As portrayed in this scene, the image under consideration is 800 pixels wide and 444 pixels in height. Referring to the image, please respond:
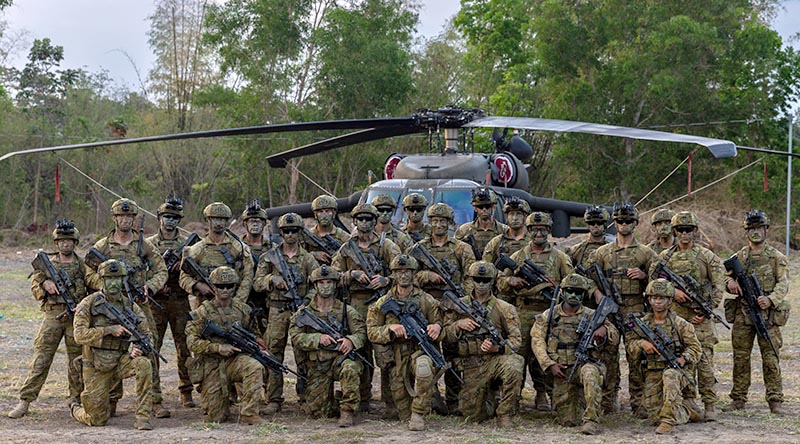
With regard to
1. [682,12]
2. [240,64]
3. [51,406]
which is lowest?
[51,406]

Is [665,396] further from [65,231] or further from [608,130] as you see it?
[65,231]

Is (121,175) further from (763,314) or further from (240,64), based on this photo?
(763,314)

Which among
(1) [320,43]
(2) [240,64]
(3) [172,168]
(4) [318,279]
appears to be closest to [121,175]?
(3) [172,168]

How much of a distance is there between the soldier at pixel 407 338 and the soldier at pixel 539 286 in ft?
2.76

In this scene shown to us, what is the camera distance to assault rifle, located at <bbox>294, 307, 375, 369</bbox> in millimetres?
8391

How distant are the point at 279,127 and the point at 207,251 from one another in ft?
6.70

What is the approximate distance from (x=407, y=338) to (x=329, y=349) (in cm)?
66

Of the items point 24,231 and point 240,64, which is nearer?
point 240,64

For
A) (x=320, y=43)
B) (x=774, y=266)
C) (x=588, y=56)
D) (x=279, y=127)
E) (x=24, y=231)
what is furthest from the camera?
(x=24, y=231)

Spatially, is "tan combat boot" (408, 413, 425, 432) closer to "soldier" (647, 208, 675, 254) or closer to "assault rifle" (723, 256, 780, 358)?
"soldier" (647, 208, 675, 254)

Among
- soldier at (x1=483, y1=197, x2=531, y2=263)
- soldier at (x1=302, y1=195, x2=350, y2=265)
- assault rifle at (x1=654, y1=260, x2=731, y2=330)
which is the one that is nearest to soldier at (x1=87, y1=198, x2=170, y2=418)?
soldier at (x1=302, y1=195, x2=350, y2=265)

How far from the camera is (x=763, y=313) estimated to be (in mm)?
8734

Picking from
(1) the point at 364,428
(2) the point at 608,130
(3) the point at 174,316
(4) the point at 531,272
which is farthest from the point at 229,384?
(2) the point at 608,130

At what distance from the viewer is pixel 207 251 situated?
909 centimetres
